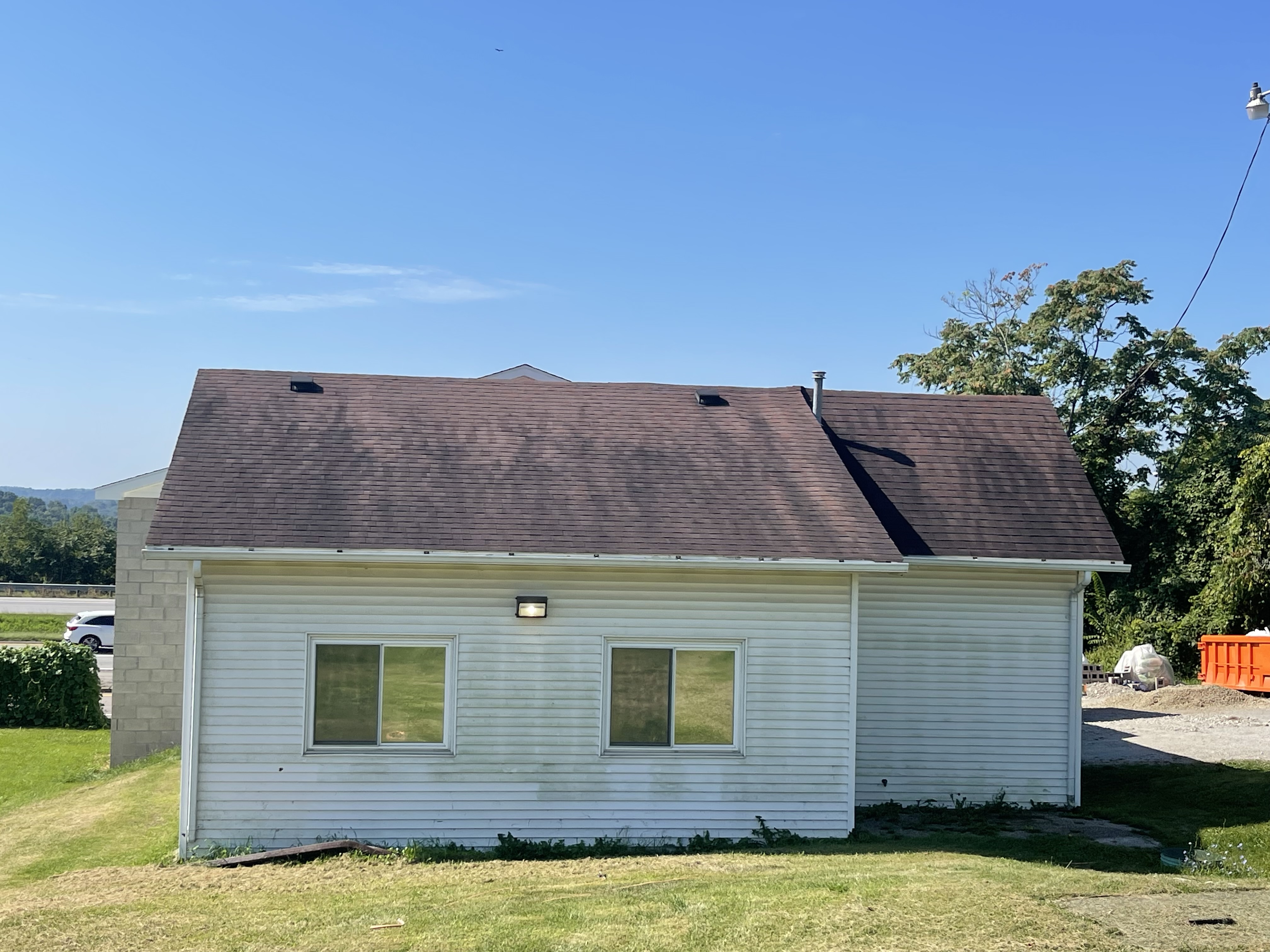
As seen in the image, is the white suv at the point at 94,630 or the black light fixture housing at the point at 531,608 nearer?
the black light fixture housing at the point at 531,608

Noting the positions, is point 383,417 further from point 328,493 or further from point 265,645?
point 265,645

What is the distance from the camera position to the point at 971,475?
15320 mm

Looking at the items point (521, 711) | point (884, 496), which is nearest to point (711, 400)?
point (884, 496)

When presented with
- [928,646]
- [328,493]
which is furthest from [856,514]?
[328,493]

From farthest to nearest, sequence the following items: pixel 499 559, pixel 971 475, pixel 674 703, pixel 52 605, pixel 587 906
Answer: pixel 52 605 < pixel 971 475 < pixel 674 703 < pixel 499 559 < pixel 587 906

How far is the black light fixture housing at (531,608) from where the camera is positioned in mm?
12008

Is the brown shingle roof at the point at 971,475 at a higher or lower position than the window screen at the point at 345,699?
higher

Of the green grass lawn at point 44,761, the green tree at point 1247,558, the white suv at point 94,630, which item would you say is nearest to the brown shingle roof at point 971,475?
the green grass lawn at point 44,761

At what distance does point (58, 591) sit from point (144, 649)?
4327 cm

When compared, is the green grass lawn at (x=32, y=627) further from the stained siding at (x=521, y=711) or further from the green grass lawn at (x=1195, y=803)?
the green grass lawn at (x=1195, y=803)

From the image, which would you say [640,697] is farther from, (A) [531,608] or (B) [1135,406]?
(B) [1135,406]

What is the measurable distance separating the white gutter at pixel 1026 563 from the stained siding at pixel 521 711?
1877mm

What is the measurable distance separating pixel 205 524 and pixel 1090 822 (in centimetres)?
1021

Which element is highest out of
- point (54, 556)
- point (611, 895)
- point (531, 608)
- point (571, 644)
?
→ point (531, 608)
